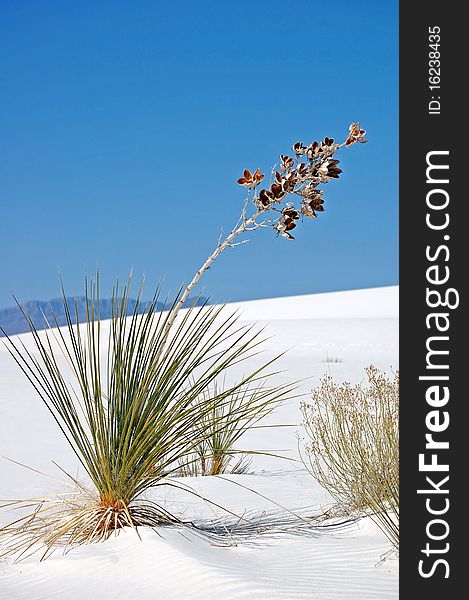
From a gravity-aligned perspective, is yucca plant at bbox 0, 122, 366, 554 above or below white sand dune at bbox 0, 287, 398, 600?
above

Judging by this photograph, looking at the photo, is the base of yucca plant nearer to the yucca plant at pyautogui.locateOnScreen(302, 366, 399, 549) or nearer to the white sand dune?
the white sand dune

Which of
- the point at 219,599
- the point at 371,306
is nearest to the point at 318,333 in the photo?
the point at 371,306

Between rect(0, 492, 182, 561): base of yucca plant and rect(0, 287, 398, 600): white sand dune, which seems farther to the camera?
rect(0, 492, 182, 561): base of yucca plant

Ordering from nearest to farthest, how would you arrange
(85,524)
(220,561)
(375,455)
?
(220,561)
(85,524)
(375,455)

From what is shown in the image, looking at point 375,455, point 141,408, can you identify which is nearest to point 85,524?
point 141,408

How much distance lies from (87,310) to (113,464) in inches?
36.9

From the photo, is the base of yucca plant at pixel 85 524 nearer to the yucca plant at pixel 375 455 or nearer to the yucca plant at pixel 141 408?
the yucca plant at pixel 141 408

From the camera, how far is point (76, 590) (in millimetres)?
3098

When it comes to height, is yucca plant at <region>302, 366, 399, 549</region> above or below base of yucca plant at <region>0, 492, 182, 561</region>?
above

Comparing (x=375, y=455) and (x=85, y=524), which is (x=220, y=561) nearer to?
(x=85, y=524)

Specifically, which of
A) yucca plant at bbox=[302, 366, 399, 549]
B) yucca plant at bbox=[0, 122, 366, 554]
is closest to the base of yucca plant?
yucca plant at bbox=[0, 122, 366, 554]

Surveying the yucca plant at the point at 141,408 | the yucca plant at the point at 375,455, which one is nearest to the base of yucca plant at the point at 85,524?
the yucca plant at the point at 141,408

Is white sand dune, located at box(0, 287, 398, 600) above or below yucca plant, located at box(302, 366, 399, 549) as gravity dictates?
below

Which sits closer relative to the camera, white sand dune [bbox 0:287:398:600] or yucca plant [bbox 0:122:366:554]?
white sand dune [bbox 0:287:398:600]
